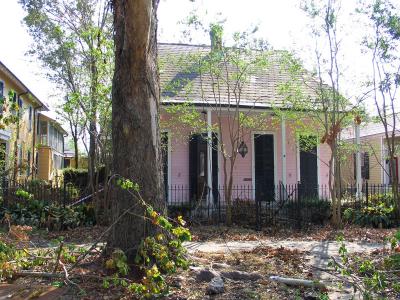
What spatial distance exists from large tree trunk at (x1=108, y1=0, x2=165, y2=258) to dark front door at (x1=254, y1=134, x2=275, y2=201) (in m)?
10.1

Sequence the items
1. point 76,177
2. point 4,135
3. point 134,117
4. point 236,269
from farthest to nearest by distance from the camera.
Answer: point 4,135 → point 76,177 → point 236,269 → point 134,117

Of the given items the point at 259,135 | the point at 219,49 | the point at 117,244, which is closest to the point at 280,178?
the point at 259,135

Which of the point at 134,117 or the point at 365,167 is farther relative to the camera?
the point at 365,167

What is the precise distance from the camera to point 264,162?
643 inches

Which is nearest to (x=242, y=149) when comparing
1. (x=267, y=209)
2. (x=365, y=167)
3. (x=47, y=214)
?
(x=267, y=209)

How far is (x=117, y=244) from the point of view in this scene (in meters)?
6.14

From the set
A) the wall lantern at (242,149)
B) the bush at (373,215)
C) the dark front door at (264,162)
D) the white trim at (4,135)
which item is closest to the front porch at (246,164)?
the dark front door at (264,162)

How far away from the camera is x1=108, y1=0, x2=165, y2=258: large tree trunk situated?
6.25 meters

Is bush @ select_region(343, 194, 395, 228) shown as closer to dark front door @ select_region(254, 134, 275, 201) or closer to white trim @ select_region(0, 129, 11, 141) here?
dark front door @ select_region(254, 134, 275, 201)

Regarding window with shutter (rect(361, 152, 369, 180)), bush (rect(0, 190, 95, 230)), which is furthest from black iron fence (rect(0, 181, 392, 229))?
window with shutter (rect(361, 152, 369, 180))

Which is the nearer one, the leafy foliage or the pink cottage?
the leafy foliage

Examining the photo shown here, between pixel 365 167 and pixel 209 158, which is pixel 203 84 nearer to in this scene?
pixel 209 158

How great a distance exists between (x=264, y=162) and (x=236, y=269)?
9.92m

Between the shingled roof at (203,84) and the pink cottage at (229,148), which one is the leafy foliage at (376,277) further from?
the pink cottage at (229,148)
